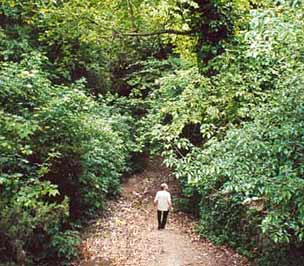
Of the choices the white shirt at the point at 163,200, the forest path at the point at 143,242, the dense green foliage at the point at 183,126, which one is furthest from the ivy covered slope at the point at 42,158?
the white shirt at the point at 163,200

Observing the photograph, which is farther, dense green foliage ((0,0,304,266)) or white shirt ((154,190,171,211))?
white shirt ((154,190,171,211))

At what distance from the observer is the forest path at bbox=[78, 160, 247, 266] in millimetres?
10219

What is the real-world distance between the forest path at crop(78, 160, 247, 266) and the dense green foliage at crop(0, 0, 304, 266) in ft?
1.42

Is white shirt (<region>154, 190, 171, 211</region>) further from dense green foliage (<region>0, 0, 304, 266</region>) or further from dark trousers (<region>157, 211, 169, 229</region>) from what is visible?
dense green foliage (<region>0, 0, 304, 266</region>)

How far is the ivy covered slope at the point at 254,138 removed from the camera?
19.0ft

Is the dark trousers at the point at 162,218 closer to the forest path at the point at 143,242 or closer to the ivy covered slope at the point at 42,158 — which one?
the forest path at the point at 143,242


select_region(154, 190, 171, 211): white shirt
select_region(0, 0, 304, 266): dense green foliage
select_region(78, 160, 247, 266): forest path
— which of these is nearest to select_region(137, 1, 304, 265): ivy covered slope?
select_region(0, 0, 304, 266): dense green foliage

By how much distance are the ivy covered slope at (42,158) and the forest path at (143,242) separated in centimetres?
58

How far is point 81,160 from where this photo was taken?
11.1m

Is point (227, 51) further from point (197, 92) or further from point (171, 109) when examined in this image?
point (171, 109)

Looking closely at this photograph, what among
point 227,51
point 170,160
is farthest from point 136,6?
point 170,160

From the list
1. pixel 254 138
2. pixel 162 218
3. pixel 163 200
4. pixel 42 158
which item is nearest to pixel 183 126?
pixel 163 200

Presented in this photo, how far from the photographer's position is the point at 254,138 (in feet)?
21.3

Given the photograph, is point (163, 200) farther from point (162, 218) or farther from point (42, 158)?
point (42, 158)
